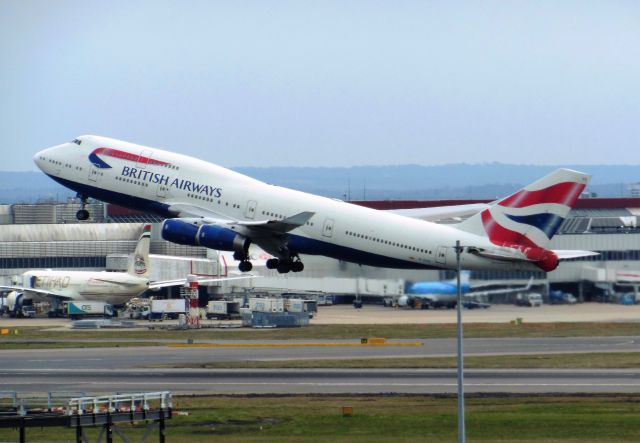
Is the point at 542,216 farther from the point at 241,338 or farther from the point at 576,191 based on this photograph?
the point at 241,338

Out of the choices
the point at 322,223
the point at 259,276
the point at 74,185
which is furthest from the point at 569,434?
the point at 259,276

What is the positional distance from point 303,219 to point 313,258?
3323 centimetres

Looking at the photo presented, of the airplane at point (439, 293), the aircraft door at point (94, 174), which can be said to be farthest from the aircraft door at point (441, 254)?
the aircraft door at point (94, 174)

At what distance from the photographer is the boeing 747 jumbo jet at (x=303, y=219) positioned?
81375 mm

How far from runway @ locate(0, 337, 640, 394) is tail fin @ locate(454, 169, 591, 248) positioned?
27.7ft

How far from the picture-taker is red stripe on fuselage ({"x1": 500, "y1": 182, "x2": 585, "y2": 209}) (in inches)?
3189

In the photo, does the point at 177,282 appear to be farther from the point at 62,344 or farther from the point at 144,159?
the point at 144,159

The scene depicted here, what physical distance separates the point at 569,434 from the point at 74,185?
4149cm

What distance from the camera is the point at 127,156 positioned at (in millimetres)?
86312

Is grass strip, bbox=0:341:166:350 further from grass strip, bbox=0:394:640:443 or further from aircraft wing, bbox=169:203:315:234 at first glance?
grass strip, bbox=0:394:640:443

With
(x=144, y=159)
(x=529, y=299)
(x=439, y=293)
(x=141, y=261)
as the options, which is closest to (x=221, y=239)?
(x=144, y=159)

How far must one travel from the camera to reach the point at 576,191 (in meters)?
81.3

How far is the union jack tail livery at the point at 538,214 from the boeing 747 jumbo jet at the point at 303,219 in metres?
0.06

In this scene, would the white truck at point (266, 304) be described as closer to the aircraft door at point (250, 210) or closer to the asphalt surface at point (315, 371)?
the asphalt surface at point (315, 371)
